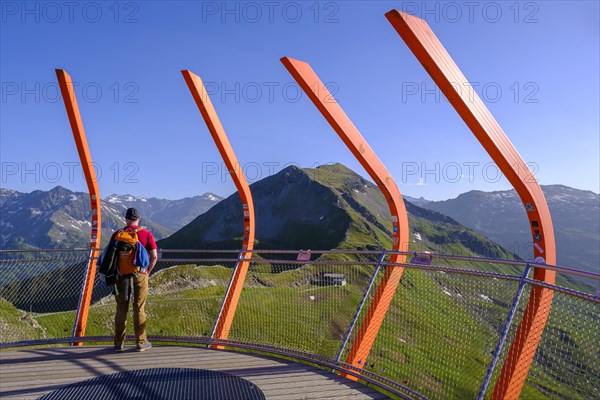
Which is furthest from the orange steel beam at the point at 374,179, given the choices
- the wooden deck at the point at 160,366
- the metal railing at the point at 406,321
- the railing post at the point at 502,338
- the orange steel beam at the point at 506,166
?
the railing post at the point at 502,338

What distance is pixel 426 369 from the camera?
478cm

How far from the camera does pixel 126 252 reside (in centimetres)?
616

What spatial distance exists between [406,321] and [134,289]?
11.4ft

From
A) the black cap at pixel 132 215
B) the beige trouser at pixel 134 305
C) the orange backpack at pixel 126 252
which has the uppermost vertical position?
the black cap at pixel 132 215

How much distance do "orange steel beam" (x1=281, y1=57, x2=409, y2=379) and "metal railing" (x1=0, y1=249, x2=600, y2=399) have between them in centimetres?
14

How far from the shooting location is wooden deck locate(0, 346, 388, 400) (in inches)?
187

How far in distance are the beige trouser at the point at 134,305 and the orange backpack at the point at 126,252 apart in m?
0.10

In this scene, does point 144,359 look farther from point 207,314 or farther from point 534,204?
point 534,204

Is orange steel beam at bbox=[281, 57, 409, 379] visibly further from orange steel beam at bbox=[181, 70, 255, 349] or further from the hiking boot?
the hiking boot

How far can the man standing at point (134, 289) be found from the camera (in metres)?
6.16

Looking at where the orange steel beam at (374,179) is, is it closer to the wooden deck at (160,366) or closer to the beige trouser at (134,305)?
the wooden deck at (160,366)

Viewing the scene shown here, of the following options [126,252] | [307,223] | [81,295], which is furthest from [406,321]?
[307,223]

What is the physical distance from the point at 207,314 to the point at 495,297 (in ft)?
17.0

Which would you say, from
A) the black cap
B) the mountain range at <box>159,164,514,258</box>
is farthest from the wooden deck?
the mountain range at <box>159,164,514,258</box>
